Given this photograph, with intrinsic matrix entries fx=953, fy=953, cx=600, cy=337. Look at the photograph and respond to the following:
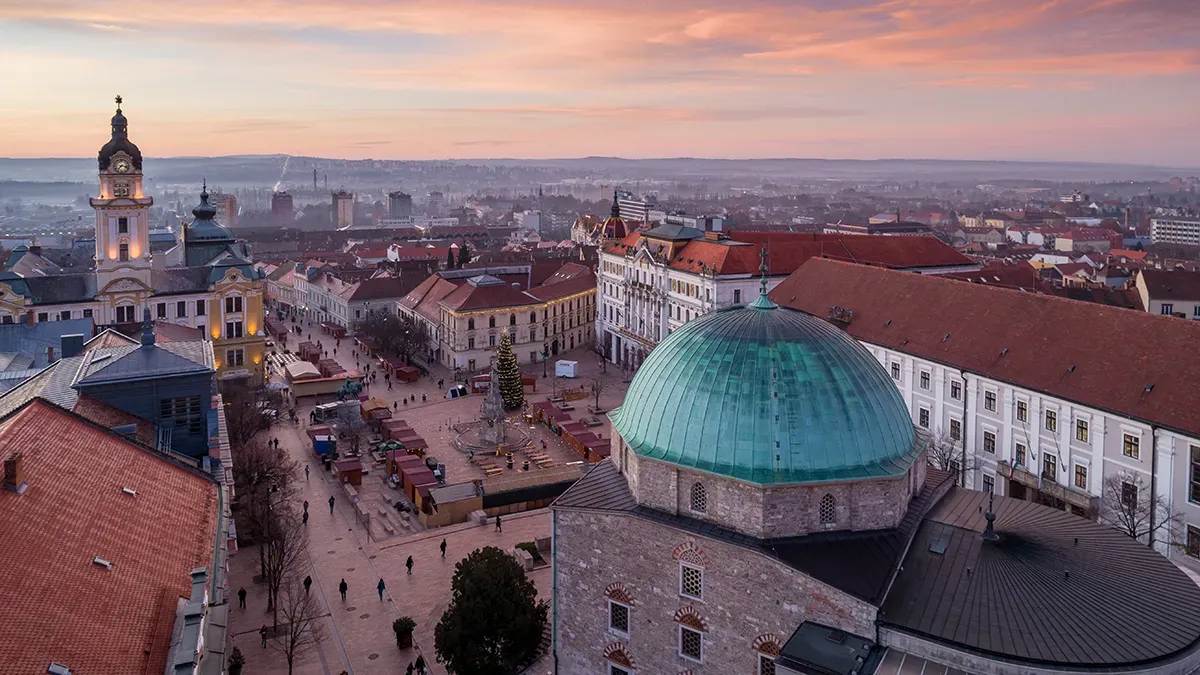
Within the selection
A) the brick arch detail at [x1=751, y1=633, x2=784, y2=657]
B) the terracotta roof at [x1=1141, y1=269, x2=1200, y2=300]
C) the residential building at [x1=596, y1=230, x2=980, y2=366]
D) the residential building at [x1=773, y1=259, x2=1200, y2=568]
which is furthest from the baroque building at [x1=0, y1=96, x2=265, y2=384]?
the terracotta roof at [x1=1141, y1=269, x2=1200, y2=300]

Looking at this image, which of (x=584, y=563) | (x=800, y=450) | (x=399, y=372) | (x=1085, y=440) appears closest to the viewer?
(x=800, y=450)

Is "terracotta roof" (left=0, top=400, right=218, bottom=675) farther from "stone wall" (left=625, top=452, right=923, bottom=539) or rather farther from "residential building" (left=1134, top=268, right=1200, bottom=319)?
"residential building" (left=1134, top=268, right=1200, bottom=319)

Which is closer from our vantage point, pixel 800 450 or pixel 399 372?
pixel 800 450

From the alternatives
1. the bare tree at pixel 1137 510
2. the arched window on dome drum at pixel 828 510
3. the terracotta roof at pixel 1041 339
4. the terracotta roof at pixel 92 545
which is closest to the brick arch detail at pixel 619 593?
the arched window on dome drum at pixel 828 510

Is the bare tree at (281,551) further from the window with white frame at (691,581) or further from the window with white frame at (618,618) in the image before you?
the window with white frame at (691,581)

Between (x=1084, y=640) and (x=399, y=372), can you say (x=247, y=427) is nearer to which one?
(x=399, y=372)

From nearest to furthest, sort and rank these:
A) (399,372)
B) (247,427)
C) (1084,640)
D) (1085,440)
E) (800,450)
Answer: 1. (1084,640)
2. (800,450)
3. (1085,440)
4. (247,427)
5. (399,372)

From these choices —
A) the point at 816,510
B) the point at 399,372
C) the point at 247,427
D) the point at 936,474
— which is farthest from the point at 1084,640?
the point at 399,372
